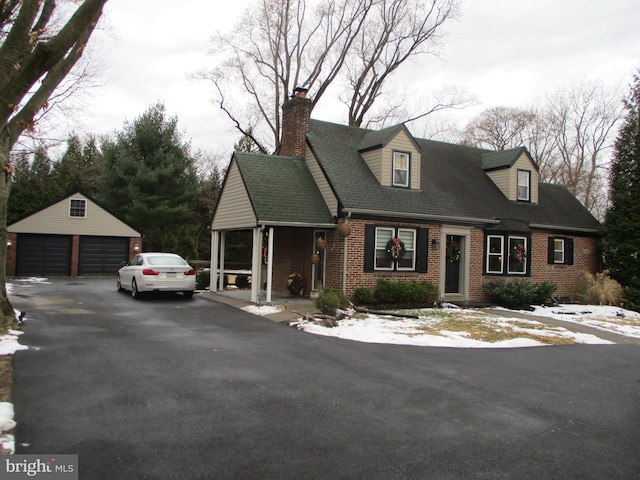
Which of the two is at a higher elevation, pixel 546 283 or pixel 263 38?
pixel 263 38

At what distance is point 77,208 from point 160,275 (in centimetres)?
1548

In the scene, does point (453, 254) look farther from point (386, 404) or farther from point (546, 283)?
point (386, 404)

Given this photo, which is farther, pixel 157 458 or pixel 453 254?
pixel 453 254

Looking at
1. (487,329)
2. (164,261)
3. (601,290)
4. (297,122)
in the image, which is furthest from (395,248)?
(601,290)

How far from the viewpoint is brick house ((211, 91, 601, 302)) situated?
15.3 metres

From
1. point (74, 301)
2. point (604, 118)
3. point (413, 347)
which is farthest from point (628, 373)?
point (604, 118)

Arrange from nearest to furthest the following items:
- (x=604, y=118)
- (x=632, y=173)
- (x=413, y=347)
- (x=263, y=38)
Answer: (x=413, y=347) → (x=632, y=173) → (x=263, y=38) → (x=604, y=118)

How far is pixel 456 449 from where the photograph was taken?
4516mm

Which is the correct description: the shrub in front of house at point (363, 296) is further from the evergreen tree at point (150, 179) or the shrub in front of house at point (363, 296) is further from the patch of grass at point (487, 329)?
the evergreen tree at point (150, 179)

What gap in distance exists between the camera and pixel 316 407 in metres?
5.62

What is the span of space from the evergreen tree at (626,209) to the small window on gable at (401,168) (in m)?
8.94

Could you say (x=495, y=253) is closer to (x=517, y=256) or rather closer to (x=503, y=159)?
(x=517, y=256)

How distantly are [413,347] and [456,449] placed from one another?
5144mm

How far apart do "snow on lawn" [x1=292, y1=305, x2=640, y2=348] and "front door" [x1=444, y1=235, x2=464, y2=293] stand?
2.44 m
